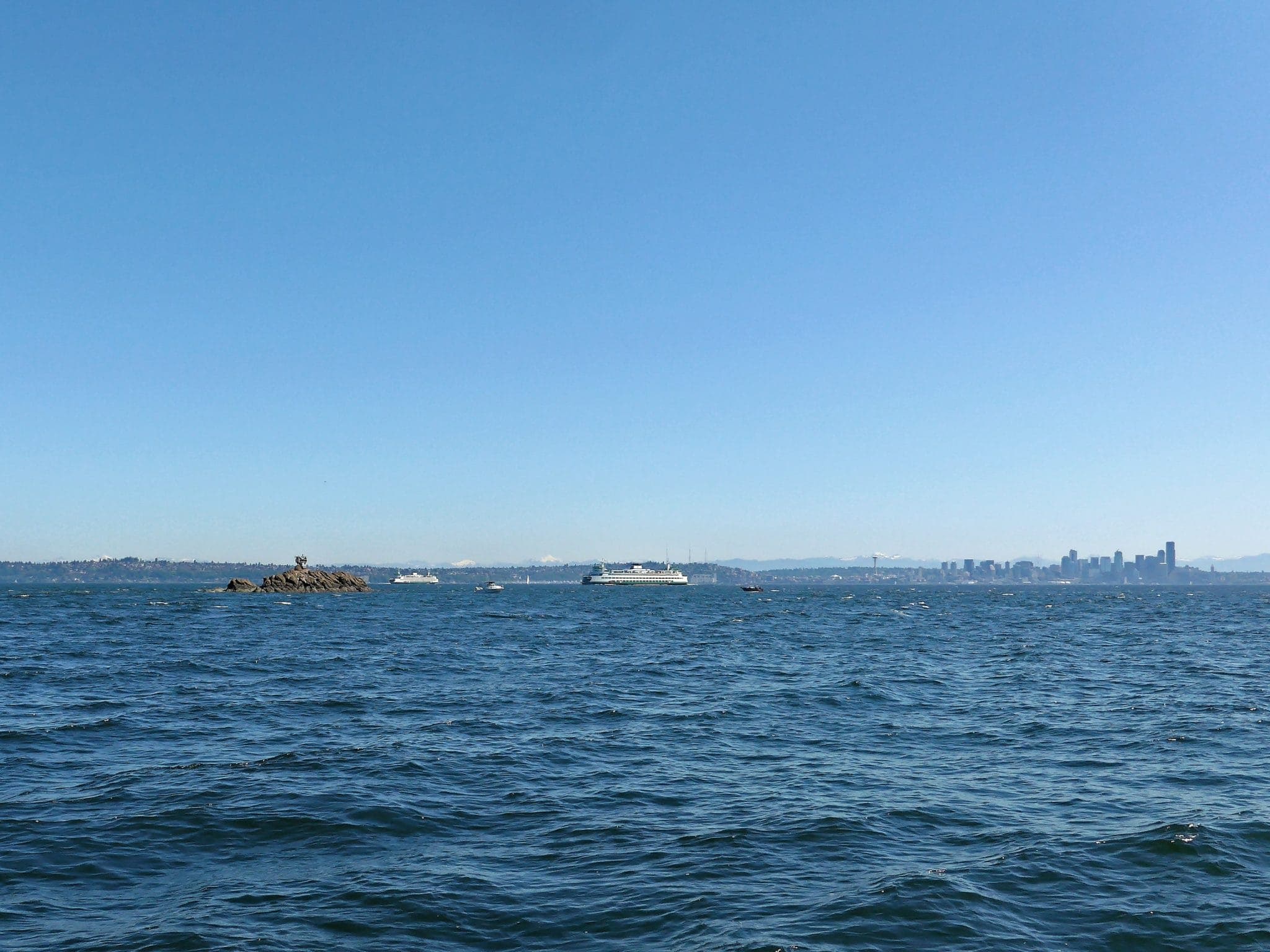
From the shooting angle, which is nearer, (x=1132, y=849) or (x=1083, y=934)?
(x=1083, y=934)

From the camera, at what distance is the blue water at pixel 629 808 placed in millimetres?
15000

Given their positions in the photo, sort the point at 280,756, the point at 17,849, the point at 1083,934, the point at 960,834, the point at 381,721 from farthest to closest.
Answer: the point at 381,721 → the point at 280,756 → the point at 960,834 → the point at 17,849 → the point at 1083,934

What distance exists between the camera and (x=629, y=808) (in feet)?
72.3

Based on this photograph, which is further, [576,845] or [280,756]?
[280,756]

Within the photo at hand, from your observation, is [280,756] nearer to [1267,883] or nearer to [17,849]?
[17,849]

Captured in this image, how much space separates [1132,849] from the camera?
18938mm

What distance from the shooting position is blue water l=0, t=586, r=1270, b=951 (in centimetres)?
1500

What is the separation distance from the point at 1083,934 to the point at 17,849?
20.4 metres

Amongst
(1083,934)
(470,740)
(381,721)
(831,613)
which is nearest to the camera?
(1083,934)

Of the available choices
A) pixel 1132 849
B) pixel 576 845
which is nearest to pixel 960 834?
pixel 1132 849

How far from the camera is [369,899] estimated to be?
15891 mm

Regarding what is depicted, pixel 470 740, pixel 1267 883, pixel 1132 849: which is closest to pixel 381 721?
pixel 470 740

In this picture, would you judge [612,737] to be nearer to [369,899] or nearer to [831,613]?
[369,899]

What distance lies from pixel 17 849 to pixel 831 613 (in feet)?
395
